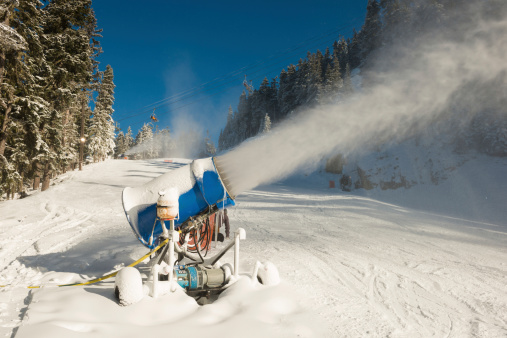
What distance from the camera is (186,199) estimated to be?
471cm

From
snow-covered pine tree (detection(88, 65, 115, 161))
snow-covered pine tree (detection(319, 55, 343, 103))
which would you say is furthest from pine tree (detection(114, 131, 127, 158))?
snow-covered pine tree (detection(319, 55, 343, 103))

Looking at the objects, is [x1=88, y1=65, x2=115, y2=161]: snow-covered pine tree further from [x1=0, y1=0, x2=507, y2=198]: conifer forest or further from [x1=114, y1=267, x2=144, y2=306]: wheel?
[x1=114, y1=267, x2=144, y2=306]: wheel

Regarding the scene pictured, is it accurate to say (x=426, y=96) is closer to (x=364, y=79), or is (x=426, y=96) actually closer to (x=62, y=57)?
(x=364, y=79)

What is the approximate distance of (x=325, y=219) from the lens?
44.2 feet

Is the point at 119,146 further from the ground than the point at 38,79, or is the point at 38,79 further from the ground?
the point at 119,146

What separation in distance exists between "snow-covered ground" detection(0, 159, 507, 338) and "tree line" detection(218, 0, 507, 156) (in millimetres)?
29632

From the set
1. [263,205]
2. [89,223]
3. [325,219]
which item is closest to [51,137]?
[89,223]

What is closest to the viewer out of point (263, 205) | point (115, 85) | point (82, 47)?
point (263, 205)

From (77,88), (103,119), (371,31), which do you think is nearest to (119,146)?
(103,119)

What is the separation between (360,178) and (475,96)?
24.1m

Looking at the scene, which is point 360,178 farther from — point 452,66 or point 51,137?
point 51,137

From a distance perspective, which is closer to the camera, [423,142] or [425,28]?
[423,142]

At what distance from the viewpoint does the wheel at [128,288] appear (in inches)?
141

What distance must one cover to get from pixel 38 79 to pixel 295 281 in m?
18.6
